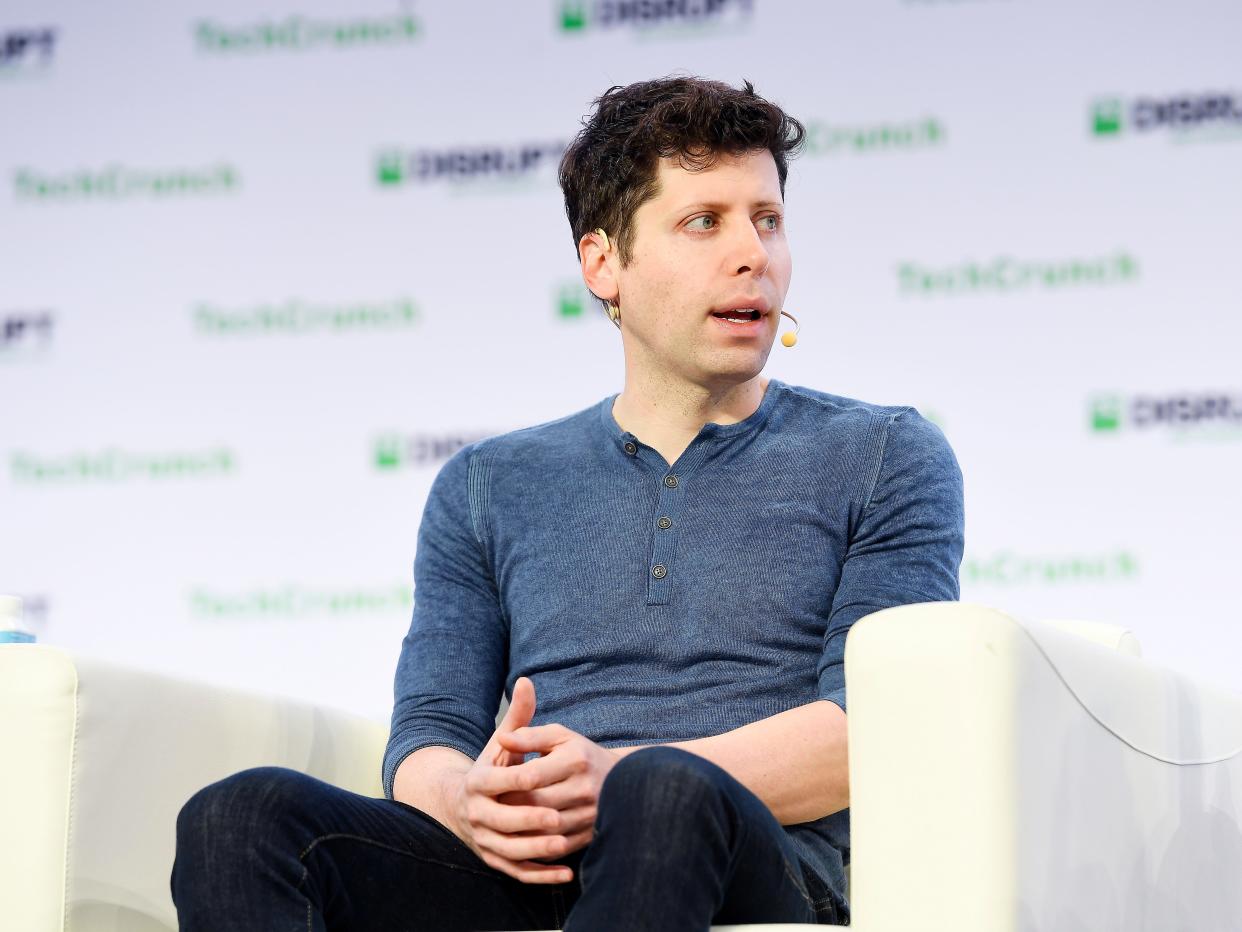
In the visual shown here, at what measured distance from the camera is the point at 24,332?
3459 millimetres

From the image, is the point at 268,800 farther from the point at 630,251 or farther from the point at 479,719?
the point at 630,251

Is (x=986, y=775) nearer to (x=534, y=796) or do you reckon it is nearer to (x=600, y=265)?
(x=534, y=796)

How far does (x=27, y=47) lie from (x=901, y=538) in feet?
9.53

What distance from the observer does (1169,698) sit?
4.23ft

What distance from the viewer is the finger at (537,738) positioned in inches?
50.3

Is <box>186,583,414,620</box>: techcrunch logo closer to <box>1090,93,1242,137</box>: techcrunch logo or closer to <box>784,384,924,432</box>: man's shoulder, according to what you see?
<box>784,384,924,432</box>: man's shoulder

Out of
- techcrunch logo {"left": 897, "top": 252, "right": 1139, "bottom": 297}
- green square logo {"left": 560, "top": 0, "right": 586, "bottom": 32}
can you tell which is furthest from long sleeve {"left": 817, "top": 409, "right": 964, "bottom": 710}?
green square logo {"left": 560, "top": 0, "right": 586, "bottom": 32}

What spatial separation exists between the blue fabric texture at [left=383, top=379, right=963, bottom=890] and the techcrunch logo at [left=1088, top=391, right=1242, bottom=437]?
56.6 inches

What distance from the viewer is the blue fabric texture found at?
1.51 metres

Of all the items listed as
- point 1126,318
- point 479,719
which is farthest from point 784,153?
point 1126,318

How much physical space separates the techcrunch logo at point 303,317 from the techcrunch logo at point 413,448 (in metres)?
0.25

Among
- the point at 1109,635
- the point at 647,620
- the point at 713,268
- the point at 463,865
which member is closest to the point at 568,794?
the point at 463,865

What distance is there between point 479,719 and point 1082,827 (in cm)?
73

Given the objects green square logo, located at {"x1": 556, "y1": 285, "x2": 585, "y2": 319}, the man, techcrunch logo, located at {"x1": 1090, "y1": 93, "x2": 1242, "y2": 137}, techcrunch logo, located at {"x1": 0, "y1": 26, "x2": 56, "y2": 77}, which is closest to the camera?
the man
